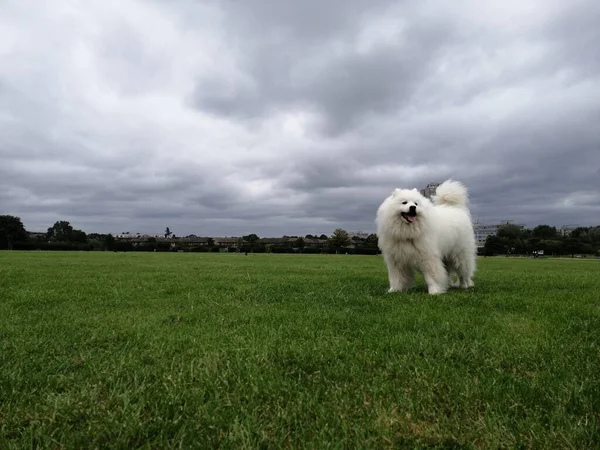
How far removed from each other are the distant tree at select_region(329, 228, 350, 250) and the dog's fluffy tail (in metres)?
142

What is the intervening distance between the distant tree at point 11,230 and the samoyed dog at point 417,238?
112m

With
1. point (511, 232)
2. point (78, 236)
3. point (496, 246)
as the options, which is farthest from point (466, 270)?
point (511, 232)

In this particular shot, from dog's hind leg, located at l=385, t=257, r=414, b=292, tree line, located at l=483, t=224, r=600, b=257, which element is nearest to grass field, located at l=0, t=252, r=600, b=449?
dog's hind leg, located at l=385, t=257, r=414, b=292

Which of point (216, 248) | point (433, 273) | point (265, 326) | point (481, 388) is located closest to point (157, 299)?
point (265, 326)

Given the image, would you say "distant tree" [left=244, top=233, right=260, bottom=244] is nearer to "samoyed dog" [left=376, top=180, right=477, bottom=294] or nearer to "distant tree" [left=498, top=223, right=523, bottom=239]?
"distant tree" [left=498, top=223, right=523, bottom=239]

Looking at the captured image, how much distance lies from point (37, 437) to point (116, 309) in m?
4.84

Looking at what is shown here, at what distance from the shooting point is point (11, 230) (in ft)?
340

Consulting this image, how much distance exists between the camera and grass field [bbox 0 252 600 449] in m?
2.70

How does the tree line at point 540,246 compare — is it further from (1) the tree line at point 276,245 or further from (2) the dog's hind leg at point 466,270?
(2) the dog's hind leg at point 466,270

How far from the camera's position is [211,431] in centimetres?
276

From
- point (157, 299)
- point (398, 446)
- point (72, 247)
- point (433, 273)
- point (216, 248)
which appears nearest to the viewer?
point (398, 446)

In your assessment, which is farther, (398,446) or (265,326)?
(265,326)

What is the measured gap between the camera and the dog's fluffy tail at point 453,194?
38.3 feet

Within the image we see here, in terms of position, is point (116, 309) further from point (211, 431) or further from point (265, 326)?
point (211, 431)
